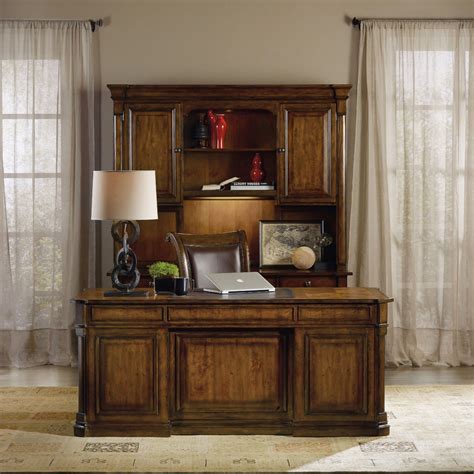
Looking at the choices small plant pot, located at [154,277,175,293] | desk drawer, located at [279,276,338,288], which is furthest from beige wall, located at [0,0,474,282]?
small plant pot, located at [154,277,175,293]

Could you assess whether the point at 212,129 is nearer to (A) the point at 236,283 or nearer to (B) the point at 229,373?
(A) the point at 236,283

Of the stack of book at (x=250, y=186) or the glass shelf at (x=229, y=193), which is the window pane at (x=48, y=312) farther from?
the stack of book at (x=250, y=186)

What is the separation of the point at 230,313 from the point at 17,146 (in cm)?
295

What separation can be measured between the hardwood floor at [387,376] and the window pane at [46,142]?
1571 millimetres

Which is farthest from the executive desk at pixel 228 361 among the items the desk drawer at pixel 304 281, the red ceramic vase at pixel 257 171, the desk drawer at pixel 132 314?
the red ceramic vase at pixel 257 171

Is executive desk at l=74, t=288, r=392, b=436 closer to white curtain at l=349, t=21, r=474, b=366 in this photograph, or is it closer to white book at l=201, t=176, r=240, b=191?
white book at l=201, t=176, r=240, b=191

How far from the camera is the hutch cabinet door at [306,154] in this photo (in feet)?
21.1

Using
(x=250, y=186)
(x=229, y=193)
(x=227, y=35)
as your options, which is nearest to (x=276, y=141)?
(x=250, y=186)

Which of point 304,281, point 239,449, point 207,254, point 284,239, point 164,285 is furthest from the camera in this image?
point 284,239

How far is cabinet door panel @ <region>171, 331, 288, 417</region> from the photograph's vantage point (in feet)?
15.3

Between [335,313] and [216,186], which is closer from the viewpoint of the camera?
[335,313]

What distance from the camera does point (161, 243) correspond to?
6.62m

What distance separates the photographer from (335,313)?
Answer: 464cm

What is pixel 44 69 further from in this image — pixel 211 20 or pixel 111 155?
pixel 211 20
